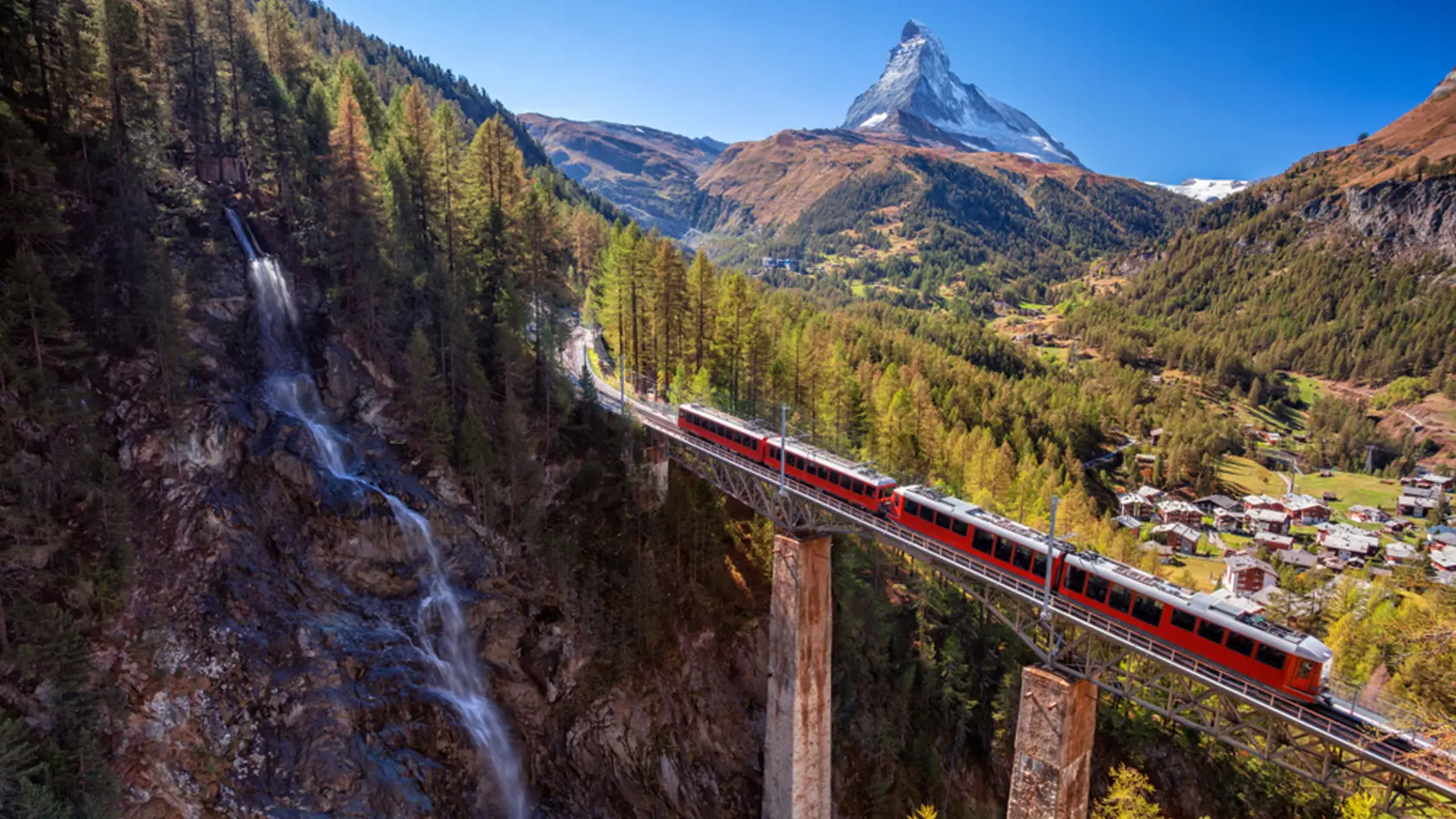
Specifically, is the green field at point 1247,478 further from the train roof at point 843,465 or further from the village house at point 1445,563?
the train roof at point 843,465

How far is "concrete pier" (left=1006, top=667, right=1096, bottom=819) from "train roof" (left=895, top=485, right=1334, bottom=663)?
15.3ft

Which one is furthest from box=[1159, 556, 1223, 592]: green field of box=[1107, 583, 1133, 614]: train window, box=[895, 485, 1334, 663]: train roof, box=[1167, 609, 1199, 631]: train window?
box=[1167, 609, 1199, 631]: train window

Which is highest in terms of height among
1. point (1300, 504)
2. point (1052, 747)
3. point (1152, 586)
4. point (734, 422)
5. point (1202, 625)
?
point (734, 422)

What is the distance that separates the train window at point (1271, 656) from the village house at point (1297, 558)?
67.9 metres

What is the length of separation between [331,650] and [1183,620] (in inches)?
1320

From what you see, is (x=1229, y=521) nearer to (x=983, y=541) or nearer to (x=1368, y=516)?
(x=1368, y=516)

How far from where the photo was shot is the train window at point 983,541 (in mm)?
28950

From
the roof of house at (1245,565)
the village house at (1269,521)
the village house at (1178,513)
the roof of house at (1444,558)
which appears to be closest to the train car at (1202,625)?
the roof of house at (1245,565)

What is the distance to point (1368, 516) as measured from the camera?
97.4 meters

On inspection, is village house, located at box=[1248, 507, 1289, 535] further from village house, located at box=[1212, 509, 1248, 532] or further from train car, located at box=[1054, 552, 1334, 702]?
train car, located at box=[1054, 552, 1334, 702]

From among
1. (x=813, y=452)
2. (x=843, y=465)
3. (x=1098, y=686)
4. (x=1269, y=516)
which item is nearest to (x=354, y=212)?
(x=813, y=452)

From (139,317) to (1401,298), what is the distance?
258560 millimetres

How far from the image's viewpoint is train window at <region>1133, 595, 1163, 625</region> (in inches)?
933

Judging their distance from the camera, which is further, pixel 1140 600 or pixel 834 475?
pixel 834 475
